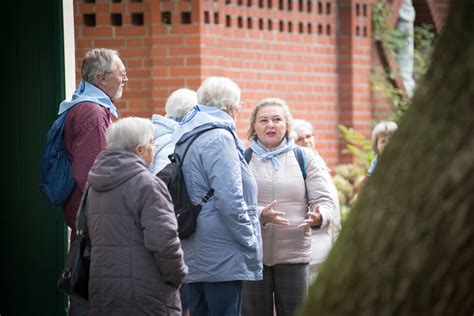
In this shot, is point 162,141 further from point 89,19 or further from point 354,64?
point 354,64

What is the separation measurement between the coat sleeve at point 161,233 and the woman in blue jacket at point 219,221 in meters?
0.86

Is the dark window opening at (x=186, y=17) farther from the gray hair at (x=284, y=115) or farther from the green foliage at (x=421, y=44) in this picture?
the green foliage at (x=421, y=44)

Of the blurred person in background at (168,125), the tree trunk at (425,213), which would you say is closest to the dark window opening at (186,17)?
the blurred person in background at (168,125)

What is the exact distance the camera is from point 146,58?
10773mm

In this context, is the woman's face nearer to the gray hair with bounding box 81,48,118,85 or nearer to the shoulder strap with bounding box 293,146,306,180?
the shoulder strap with bounding box 293,146,306,180

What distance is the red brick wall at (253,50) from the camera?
10.7 m

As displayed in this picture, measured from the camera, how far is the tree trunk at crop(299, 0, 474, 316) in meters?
2.85

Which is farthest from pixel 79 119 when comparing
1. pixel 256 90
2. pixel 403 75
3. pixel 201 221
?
pixel 403 75

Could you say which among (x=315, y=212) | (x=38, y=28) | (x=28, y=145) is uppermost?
(x=38, y=28)

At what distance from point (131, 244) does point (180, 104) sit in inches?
91.8

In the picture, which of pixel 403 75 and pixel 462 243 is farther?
pixel 403 75

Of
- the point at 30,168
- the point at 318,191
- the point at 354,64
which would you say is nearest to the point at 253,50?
the point at 354,64

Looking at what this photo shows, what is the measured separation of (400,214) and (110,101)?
413 cm

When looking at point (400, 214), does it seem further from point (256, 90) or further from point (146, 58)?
point (256, 90)
